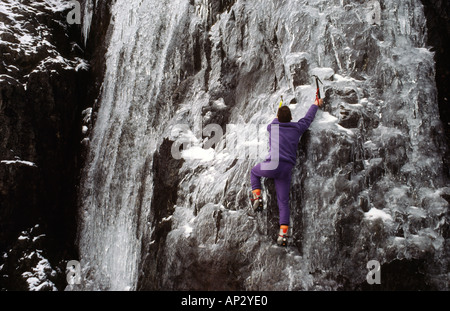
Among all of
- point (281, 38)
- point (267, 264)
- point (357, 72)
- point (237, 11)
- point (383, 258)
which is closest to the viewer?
point (383, 258)

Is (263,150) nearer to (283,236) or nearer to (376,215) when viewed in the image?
(283,236)

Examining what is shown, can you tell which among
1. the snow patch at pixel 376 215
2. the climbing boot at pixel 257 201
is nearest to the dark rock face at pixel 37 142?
the climbing boot at pixel 257 201

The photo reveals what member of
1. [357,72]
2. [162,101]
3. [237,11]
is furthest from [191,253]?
[237,11]

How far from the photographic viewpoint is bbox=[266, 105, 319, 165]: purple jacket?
14.5 feet

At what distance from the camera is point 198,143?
18.7ft

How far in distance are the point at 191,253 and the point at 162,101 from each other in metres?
2.69

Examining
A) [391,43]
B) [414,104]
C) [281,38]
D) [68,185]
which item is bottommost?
[68,185]

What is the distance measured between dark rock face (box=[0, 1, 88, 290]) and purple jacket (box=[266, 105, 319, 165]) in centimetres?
476

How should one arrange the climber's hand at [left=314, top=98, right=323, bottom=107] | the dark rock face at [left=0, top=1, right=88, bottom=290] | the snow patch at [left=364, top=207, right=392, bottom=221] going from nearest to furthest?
the snow patch at [left=364, top=207, right=392, bottom=221] → the climber's hand at [left=314, top=98, right=323, bottom=107] → the dark rock face at [left=0, top=1, right=88, bottom=290]

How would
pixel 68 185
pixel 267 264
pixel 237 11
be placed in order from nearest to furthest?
pixel 267 264 → pixel 237 11 → pixel 68 185

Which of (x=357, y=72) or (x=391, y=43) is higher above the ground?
(x=391, y=43)

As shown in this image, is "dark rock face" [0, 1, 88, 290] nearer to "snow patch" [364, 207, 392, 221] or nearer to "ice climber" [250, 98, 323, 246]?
"ice climber" [250, 98, 323, 246]

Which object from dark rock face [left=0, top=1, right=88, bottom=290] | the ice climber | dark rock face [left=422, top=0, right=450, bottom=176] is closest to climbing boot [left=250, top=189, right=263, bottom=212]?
the ice climber

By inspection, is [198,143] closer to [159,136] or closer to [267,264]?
[159,136]
